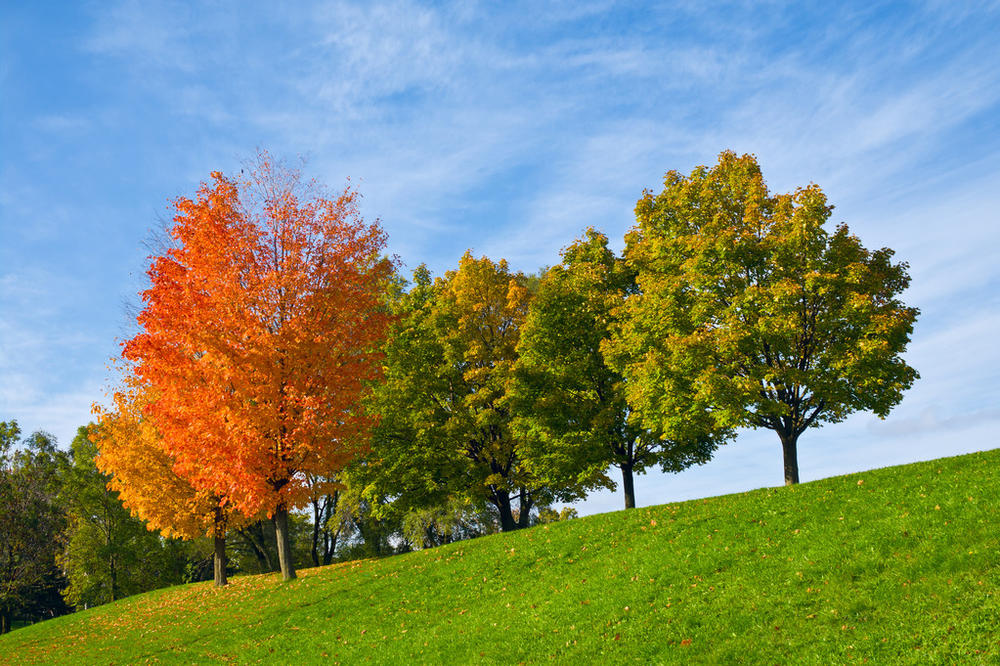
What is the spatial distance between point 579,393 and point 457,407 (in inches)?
287

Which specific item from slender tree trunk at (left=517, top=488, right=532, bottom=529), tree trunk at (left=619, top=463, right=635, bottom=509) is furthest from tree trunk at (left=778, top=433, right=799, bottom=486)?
slender tree trunk at (left=517, top=488, right=532, bottom=529)

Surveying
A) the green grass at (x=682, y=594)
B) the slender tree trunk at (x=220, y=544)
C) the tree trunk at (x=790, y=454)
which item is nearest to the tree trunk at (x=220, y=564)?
the slender tree trunk at (x=220, y=544)

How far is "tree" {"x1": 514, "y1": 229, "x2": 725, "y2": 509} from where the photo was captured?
107 ft

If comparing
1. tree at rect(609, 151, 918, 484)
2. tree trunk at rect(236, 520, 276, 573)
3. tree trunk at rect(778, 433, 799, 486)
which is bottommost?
tree trunk at rect(236, 520, 276, 573)

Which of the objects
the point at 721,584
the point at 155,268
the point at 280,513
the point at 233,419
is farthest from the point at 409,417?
the point at 721,584

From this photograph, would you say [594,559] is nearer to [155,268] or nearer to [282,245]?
[282,245]

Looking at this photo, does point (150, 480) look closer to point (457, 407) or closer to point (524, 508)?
point (457, 407)

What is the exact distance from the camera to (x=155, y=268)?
26.2 metres

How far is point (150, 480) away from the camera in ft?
107

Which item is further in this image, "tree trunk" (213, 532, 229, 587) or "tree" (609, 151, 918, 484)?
"tree trunk" (213, 532, 229, 587)

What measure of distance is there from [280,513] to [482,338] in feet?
46.6

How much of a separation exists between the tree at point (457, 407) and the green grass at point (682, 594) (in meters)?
9.00

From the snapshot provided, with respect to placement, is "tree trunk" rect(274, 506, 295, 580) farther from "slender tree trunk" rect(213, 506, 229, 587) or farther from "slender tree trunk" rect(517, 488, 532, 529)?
"slender tree trunk" rect(517, 488, 532, 529)

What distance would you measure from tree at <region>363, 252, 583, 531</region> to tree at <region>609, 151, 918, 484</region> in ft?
25.6
